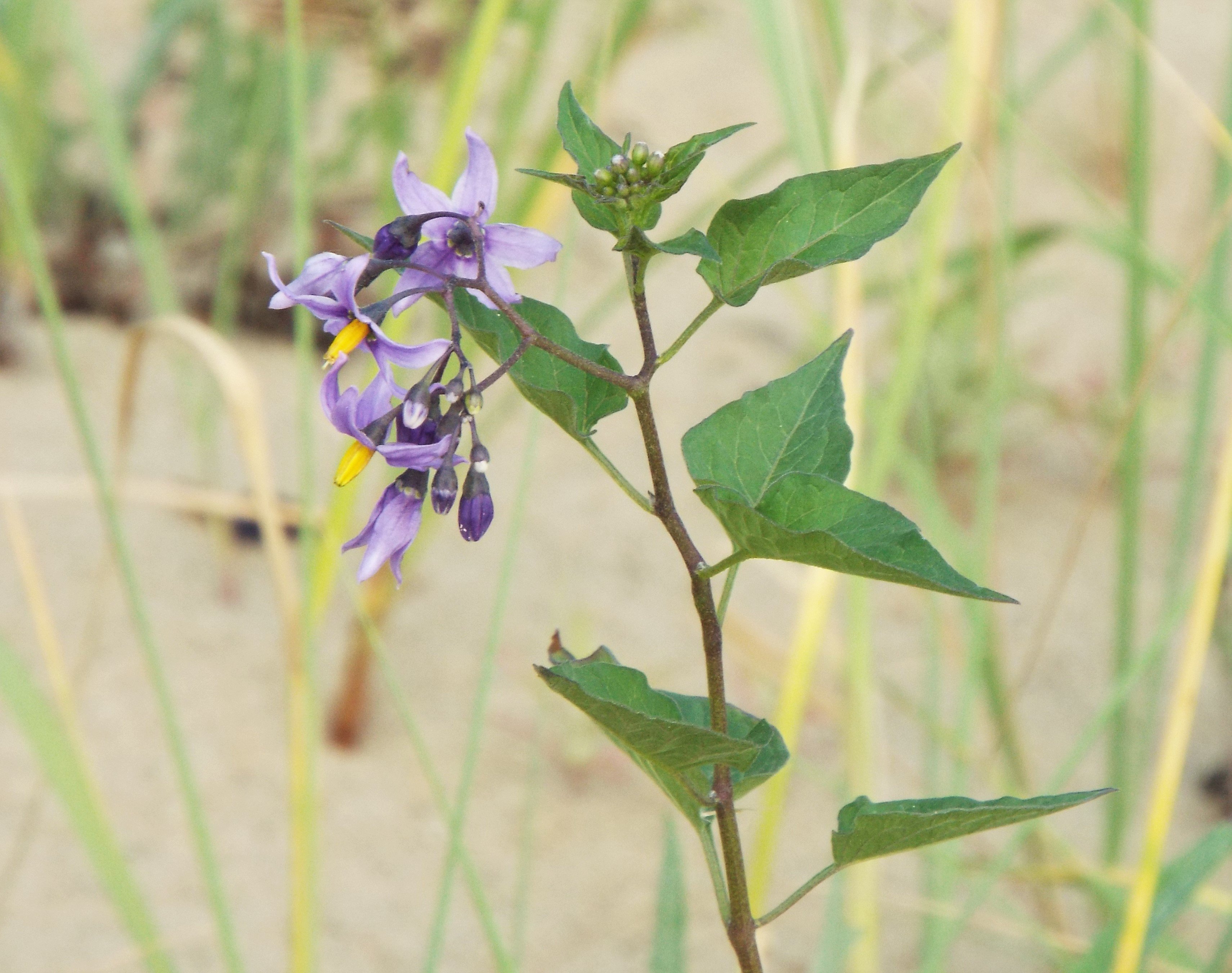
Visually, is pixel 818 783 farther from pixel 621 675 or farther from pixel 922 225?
pixel 621 675

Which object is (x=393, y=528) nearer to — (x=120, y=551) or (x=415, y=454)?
(x=415, y=454)

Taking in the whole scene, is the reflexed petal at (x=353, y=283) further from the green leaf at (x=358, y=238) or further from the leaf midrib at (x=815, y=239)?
the leaf midrib at (x=815, y=239)

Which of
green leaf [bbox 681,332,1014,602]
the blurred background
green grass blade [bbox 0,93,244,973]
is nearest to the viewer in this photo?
green leaf [bbox 681,332,1014,602]

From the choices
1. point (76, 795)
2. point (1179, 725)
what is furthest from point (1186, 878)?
point (76, 795)

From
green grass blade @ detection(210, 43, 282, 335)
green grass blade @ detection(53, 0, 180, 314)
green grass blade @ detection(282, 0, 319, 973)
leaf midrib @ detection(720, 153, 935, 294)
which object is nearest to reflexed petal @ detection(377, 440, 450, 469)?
leaf midrib @ detection(720, 153, 935, 294)

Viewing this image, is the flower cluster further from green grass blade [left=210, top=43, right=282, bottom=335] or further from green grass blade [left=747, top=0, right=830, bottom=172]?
green grass blade [left=210, top=43, right=282, bottom=335]

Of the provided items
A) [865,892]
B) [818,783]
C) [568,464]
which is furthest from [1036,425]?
[865,892]

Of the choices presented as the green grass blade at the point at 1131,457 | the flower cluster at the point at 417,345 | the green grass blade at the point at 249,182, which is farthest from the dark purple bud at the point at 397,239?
the green grass blade at the point at 249,182
